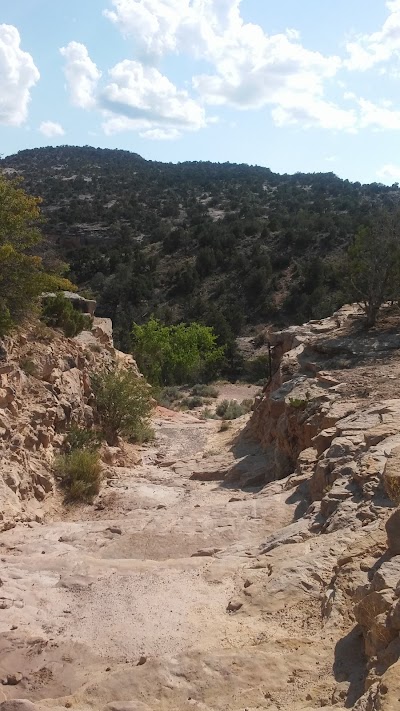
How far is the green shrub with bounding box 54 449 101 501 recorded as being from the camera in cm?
1070

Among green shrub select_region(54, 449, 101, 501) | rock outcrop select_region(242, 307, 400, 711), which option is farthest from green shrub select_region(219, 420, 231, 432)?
green shrub select_region(54, 449, 101, 501)

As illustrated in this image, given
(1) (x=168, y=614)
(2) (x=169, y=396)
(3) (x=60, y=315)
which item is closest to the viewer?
(1) (x=168, y=614)

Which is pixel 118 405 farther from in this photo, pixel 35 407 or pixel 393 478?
pixel 393 478

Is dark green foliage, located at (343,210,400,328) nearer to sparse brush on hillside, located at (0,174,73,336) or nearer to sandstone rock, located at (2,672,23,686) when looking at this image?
sparse brush on hillside, located at (0,174,73,336)

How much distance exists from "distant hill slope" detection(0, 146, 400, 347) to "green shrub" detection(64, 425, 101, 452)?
65.9 ft

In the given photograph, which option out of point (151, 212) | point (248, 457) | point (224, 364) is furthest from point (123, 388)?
point (151, 212)

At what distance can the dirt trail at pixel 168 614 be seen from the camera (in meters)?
4.12

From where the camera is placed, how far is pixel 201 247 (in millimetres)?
48531

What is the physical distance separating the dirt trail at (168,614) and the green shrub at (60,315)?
7542 mm

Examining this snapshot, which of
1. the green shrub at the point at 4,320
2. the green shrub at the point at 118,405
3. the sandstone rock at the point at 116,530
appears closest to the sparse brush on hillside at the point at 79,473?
the sandstone rock at the point at 116,530

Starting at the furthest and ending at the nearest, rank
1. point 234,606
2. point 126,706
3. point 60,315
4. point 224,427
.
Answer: point 224,427 < point 60,315 < point 234,606 < point 126,706

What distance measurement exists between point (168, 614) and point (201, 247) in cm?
4458

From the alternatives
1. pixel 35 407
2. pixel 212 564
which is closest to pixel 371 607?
pixel 212 564

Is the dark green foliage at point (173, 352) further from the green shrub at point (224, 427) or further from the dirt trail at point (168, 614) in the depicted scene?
the dirt trail at point (168, 614)
